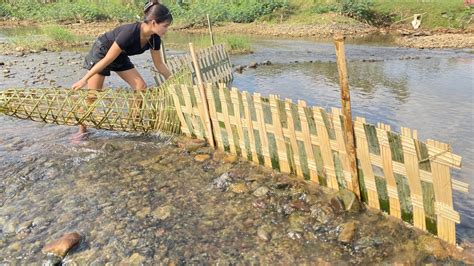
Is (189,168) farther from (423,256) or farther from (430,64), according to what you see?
(430,64)

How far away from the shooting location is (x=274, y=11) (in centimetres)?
3303

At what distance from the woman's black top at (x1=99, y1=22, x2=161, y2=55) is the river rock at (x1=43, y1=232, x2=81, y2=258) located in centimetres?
307

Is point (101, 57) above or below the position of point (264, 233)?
above

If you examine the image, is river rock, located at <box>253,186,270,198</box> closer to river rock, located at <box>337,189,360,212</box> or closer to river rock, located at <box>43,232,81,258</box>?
river rock, located at <box>337,189,360,212</box>

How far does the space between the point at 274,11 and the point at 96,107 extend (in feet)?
95.4

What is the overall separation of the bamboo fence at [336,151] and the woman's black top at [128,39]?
0.89 metres

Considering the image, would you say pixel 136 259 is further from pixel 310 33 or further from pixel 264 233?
pixel 310 33

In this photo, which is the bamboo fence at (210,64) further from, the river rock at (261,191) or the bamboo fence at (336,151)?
the river rock at (261,191)

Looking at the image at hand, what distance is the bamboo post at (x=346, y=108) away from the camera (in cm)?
380

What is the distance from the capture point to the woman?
5.68 meters

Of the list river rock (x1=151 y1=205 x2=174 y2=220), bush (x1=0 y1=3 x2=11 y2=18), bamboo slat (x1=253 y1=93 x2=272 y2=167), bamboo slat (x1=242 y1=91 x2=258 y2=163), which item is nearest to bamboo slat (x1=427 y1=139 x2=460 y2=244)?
bamboo slat (x1=253 y1=93 x2=272 y2=167)

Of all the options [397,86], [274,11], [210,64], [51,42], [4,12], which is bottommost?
[397,86]

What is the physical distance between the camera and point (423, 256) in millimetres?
3580

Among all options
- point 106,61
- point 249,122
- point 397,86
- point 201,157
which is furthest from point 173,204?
point 397,86
